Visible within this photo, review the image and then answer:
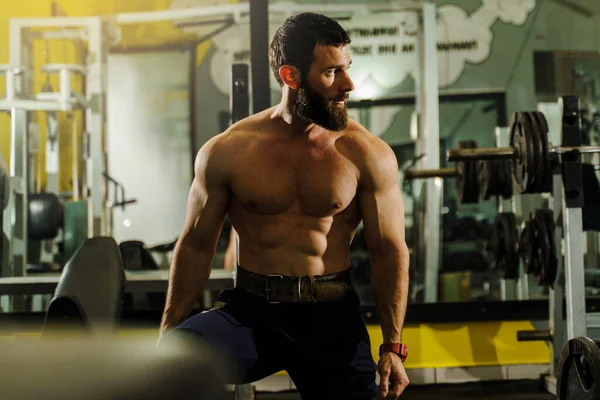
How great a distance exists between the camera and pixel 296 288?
1.94 m

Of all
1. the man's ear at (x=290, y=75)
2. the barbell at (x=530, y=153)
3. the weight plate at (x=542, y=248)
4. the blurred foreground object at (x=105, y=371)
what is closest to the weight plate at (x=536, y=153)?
the barbell at (x=530, y=153)

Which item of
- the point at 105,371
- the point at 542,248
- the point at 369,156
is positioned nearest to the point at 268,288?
the point at 369,156

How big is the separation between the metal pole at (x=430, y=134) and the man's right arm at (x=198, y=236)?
2.59 meters

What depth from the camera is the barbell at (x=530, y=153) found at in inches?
118

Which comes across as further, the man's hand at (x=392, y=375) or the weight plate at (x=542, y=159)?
the weight plate at (x=542, y=159)

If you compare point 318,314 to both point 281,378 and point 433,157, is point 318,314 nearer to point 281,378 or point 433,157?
point 281,378

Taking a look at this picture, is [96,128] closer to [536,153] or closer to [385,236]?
[536,153]

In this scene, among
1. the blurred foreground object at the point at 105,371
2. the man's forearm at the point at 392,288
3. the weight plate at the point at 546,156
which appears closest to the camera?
the blurred foreground object at the point at 105,371

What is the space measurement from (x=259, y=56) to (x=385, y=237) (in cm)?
148

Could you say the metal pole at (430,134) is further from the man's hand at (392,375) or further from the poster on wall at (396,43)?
the man's hand at (392,375)

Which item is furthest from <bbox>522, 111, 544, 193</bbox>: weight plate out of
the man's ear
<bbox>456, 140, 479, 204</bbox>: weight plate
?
the man's ear

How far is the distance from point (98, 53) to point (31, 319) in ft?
5.78

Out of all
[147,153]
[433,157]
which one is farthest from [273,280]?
[147,153]

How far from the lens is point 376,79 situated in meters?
4.83
